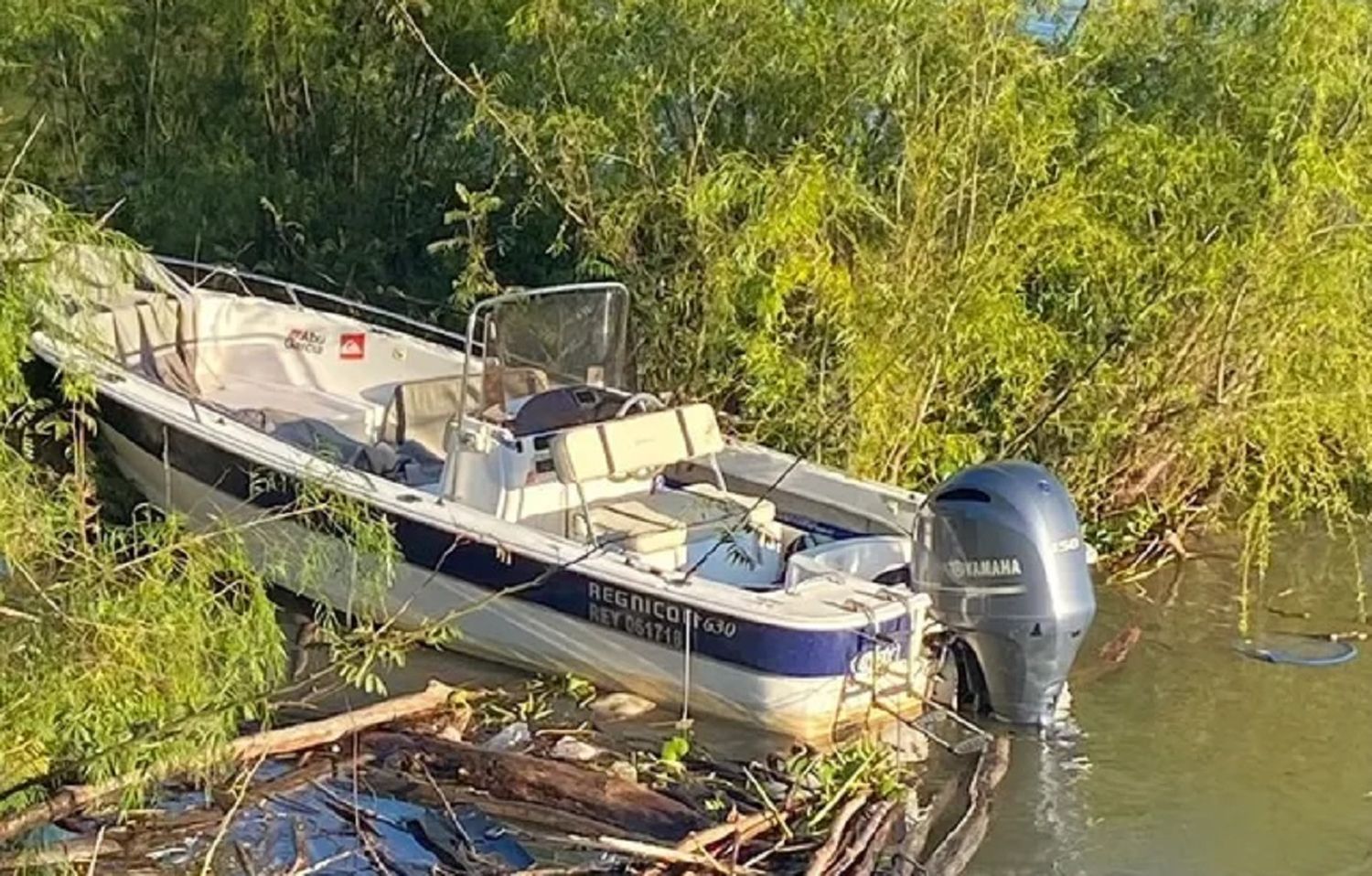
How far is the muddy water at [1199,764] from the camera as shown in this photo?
677 centimetres

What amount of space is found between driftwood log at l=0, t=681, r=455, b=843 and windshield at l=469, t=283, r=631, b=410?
1.36 metres

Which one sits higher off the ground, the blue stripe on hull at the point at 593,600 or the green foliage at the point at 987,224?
the green foliage at the point at 987,224

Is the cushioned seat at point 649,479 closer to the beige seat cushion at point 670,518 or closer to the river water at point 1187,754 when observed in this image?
the beige seat cushion at point 670,518

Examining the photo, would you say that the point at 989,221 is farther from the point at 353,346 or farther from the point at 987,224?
the point at 353,346

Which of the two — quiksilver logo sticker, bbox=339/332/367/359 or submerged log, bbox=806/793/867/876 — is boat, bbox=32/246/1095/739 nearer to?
quiksilver logo sticker, bbox=339/332/367/359

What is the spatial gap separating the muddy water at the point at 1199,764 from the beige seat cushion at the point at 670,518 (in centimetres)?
148

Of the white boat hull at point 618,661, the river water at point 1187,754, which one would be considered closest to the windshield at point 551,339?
the white boat hull at point 618,661

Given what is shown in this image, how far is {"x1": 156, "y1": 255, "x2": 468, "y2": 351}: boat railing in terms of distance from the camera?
10164 millimetres

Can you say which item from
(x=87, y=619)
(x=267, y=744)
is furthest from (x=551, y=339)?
(x=87, y=619)

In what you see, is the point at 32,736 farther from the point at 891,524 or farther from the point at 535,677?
the point at 891,524

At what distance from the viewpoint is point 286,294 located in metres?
10.6

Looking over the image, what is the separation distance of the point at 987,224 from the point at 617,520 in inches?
83.4

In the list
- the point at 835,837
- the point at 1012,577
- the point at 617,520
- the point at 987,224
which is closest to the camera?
the point at 835,837

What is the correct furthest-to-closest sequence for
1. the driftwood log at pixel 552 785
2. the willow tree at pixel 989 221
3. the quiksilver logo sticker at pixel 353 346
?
the quiksilver logo sticker at pixel 353 346
the willow tree at pixel 989 221
the driftwood log at pixel 552 785
